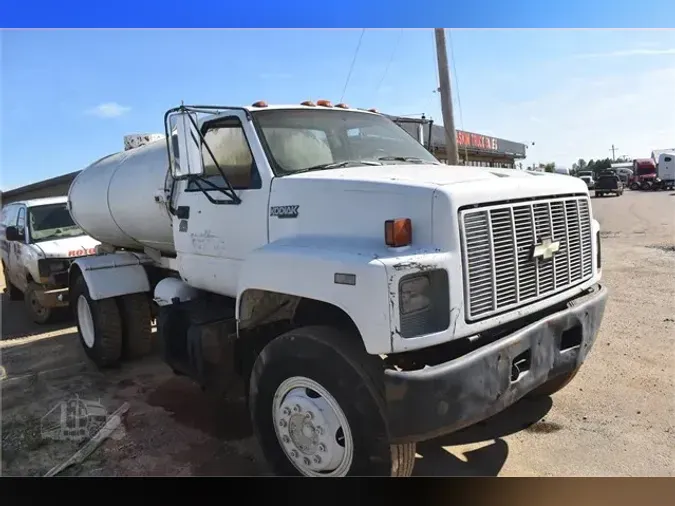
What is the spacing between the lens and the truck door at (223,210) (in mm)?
A: 4035

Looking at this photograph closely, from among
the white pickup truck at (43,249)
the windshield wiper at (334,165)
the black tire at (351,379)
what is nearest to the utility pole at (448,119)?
the windshield wiper at (334,165)

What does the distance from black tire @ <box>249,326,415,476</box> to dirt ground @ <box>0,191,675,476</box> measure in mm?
778

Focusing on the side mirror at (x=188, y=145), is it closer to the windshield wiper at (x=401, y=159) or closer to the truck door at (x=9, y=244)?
the windshield wiper at (x=401, y=159)

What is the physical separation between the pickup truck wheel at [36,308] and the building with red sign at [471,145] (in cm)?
616

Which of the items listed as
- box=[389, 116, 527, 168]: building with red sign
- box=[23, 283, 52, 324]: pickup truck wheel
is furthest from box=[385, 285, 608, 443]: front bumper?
box=[23, 283, 52, 324]: pickup truck wheel

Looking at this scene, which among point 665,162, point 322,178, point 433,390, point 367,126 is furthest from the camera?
point 665,162

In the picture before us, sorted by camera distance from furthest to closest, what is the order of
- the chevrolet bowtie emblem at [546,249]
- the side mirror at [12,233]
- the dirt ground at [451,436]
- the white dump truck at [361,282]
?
the side mirror at [12,233] < the dirt ground at [451,436] < the chevrolet bowtie emblem at [546,249] < the white dump truck at [361,282]

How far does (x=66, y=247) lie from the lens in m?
8.61

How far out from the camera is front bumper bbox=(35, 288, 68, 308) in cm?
813

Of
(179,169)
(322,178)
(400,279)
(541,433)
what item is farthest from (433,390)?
(179,169)

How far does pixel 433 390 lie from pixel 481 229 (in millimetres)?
924

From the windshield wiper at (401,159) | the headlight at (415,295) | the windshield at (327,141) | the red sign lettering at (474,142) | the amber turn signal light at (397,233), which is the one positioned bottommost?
the headlight at (415,295)

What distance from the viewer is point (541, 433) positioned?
4199mm

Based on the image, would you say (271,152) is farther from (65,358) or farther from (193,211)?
(65,358)
